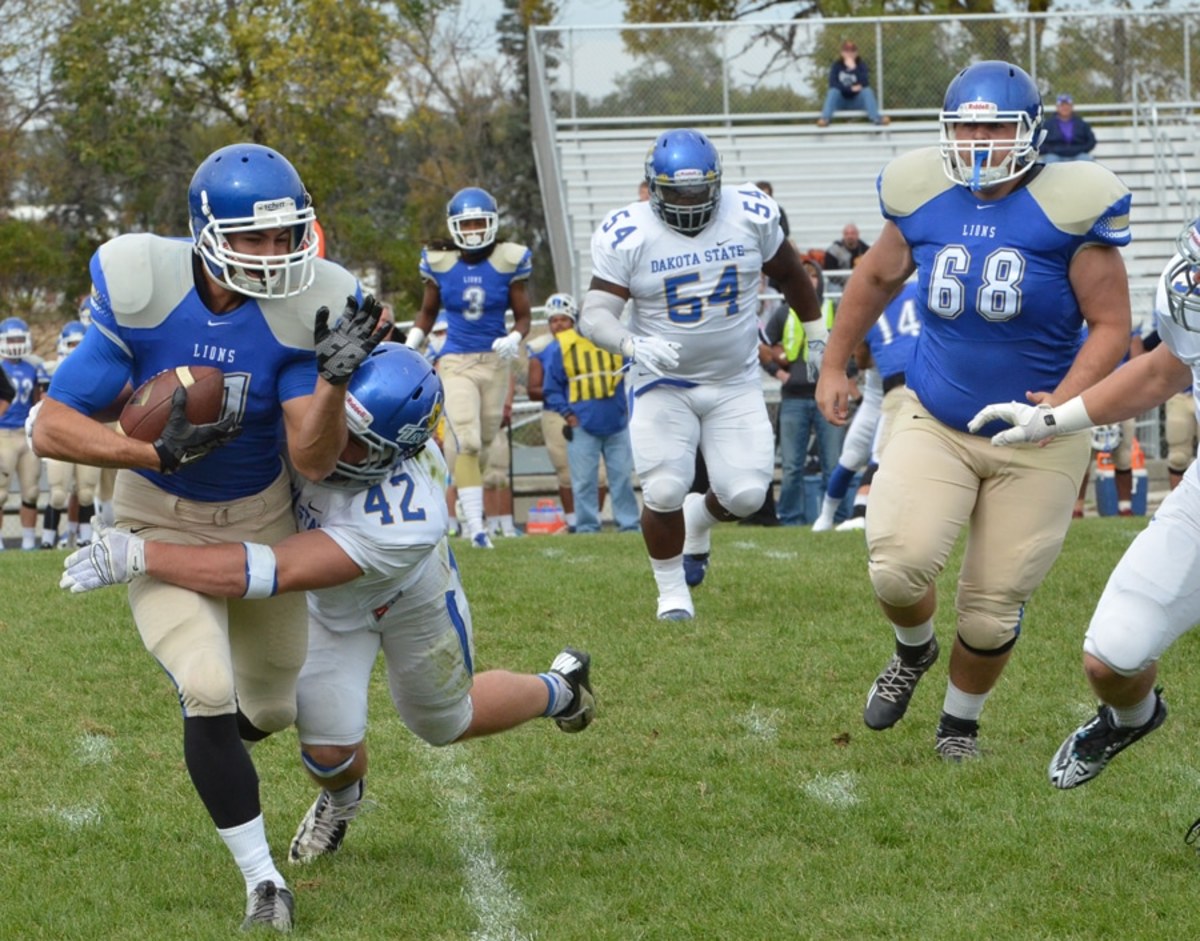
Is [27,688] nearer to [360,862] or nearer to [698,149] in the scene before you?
[360,862]

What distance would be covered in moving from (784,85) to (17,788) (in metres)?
14.4

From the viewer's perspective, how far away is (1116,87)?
1775 cm

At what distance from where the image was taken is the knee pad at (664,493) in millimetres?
6652

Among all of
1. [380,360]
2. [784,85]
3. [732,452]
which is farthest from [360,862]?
[784,85]

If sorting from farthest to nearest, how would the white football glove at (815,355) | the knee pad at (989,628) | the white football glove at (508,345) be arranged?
1. the white football glove at (508,345)
2. the white football glove at (815,355)
3. the knee pad at (989,628)

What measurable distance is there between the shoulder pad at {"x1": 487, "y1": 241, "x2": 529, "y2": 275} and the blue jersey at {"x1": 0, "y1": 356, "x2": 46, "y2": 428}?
4834 millimetres

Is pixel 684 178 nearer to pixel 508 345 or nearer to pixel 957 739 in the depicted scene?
pixel 957 739

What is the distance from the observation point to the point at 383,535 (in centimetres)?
366

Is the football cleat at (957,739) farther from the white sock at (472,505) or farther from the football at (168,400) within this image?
the white sock at (472,505)

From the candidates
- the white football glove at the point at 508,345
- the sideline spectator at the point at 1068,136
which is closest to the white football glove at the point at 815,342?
the white football glove at the point at 508,345

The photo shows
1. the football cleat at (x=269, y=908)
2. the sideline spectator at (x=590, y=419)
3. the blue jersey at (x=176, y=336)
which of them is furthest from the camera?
the sideline spectator at (x=590, y=419)

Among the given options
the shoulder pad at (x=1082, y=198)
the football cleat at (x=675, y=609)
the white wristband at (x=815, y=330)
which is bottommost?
the football cleat at (x=675, y=609)

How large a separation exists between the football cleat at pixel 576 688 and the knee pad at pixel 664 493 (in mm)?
2106

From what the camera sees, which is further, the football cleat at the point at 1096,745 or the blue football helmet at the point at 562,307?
the blue football helmet at the point at 562,307
